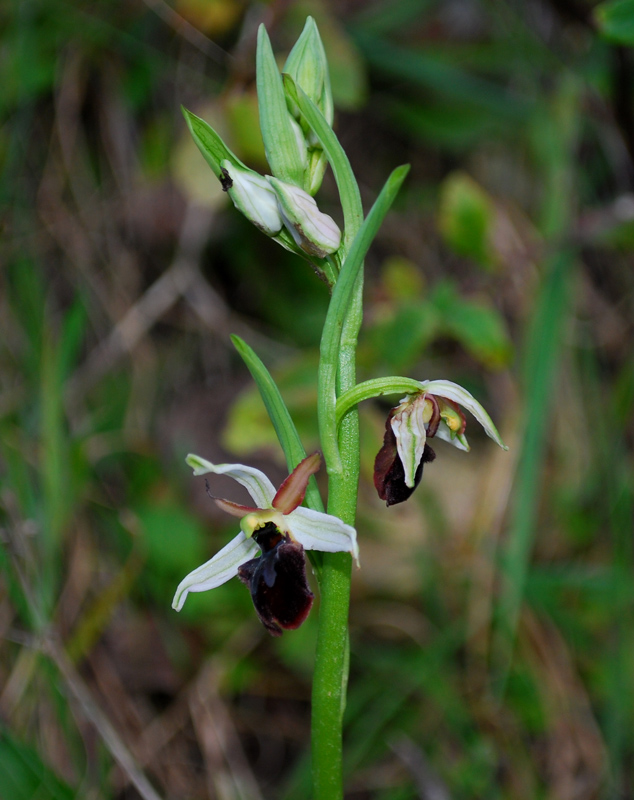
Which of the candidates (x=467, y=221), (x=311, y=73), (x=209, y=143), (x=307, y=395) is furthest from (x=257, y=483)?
(x=467, y=221)

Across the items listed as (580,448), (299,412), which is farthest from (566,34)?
(299,412)

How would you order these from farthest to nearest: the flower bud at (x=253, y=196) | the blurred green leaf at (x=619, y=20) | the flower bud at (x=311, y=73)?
1. the blurred green leaf at (x=619, y=20)
2. the flower bud at (x=311, y=73)
3. the flower bud at (x=253, y=196)

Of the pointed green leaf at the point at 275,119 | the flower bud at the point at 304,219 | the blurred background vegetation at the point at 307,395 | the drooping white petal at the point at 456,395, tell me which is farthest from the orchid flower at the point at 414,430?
→ the blurred background vegetation at the point at 307,395

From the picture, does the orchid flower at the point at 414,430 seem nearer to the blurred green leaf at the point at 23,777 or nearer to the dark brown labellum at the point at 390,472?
the dark brown labellum at the point at 390,472

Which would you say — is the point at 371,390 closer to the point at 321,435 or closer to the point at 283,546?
the point at 321,435

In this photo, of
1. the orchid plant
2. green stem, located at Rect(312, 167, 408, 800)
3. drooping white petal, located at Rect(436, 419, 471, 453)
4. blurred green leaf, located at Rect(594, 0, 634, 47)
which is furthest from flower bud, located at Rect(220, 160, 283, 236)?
blurred green leaf, located at Rect(594, 0, 634, 47)

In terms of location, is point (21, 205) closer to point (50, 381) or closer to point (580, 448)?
point (50, 381)
